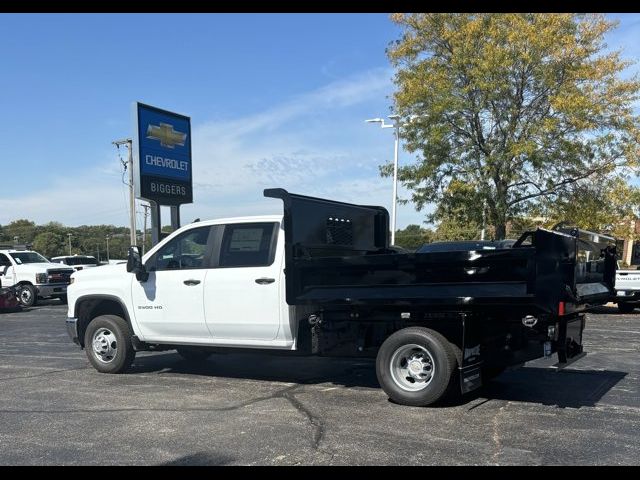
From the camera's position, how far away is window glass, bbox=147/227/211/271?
25.7 ft

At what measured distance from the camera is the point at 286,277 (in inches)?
271

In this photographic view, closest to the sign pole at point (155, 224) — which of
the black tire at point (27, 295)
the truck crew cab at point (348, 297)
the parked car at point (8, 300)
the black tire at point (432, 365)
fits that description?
the truck crew cab at point (348, 297)

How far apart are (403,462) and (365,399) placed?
208 centimetres

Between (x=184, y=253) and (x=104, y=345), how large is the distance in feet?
5.94

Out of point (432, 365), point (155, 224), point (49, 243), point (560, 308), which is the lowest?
point (432, 365)

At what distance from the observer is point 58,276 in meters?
21.8

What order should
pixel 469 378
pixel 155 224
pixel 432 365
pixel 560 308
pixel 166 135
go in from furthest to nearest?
1. pixel 166 135
2. pixel 155 224
3. pixel 432 365
4. pixel 469 378
5. pixel 560 308

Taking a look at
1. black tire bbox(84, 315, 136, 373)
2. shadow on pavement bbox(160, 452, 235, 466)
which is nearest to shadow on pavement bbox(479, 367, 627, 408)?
shadow on pavement bbox(160, 452, 235, 466)

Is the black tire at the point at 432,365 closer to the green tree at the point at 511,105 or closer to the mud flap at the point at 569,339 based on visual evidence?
the mud flap at the point at 569,339

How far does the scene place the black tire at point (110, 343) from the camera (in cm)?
Answer: 834

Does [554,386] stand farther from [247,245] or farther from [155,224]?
[155,224]

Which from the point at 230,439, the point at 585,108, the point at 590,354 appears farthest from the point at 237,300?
the point at 585,108

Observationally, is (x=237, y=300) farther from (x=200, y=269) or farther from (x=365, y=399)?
(x=365, y=399)

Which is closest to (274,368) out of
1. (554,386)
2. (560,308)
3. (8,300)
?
(554,386)
